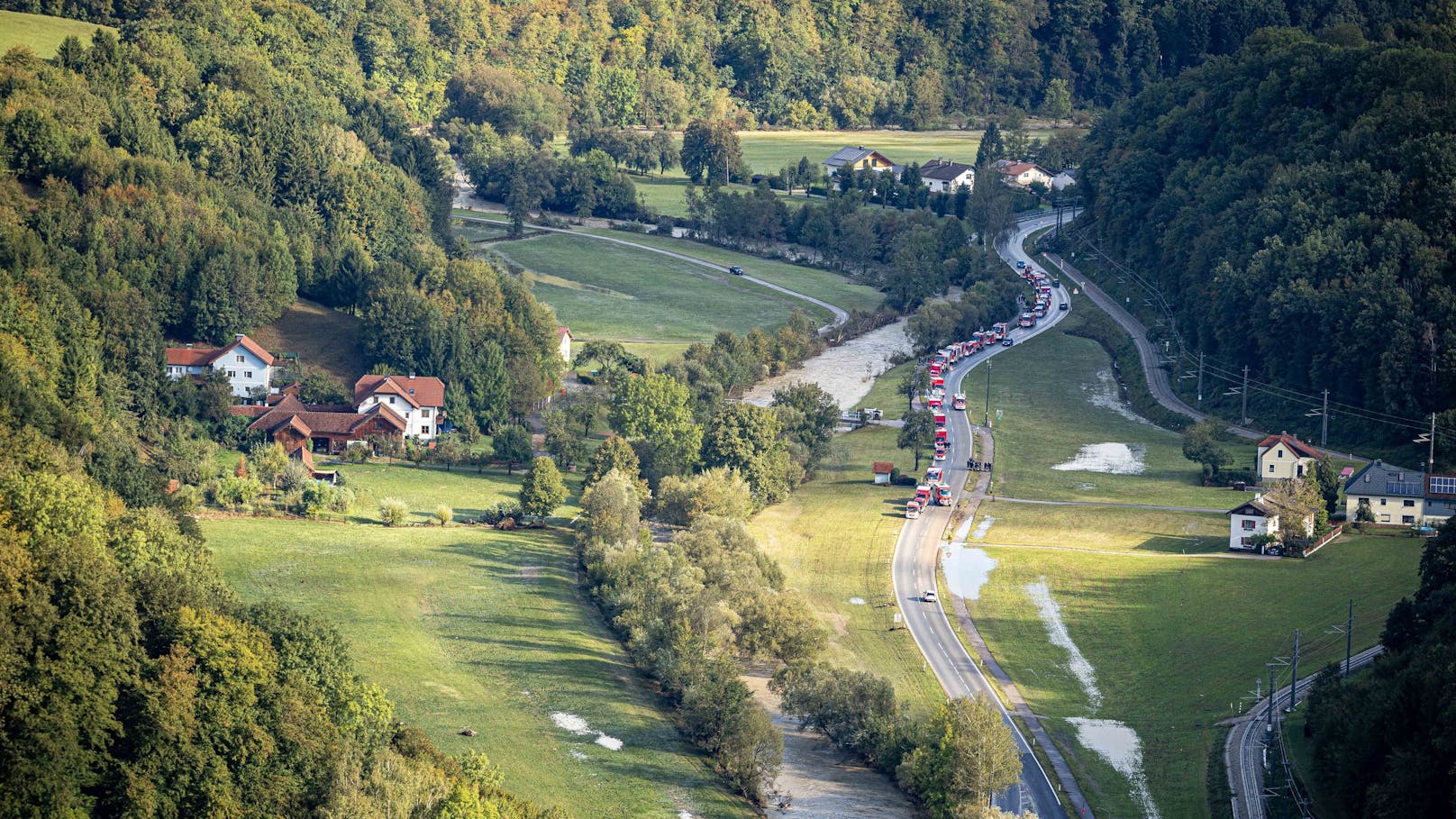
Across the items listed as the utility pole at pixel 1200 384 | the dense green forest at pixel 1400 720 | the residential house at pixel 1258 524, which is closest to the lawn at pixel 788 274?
the utility pole at pixel 1200 384

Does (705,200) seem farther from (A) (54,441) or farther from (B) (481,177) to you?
(A) (54,441)

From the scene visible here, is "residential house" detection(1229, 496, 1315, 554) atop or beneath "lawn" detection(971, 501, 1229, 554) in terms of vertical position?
atop

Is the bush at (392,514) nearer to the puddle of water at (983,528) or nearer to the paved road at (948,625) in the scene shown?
the paved road at (948,625)

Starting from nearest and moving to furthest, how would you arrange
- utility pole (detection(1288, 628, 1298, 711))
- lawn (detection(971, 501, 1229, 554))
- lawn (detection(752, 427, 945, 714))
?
utility pole (detection(1288, 628, 1298, 711)), lawn (detection(752, 427, 945, 714)), lawn (detection(971, 501, 1229, 554))

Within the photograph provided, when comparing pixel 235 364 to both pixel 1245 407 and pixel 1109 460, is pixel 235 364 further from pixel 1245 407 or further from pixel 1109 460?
pixel 1245 407

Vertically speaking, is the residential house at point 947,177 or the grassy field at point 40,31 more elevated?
the grassy field at point 40,31

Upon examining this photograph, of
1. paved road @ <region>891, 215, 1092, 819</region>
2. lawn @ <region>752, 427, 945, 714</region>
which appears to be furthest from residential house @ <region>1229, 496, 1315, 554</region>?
lawn @ <region>752, 427, 945, 714</region>

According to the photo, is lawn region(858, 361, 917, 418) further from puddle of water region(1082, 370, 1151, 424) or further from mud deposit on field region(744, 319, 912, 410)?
puddle of water region(1082, 370, 1151, 424)
